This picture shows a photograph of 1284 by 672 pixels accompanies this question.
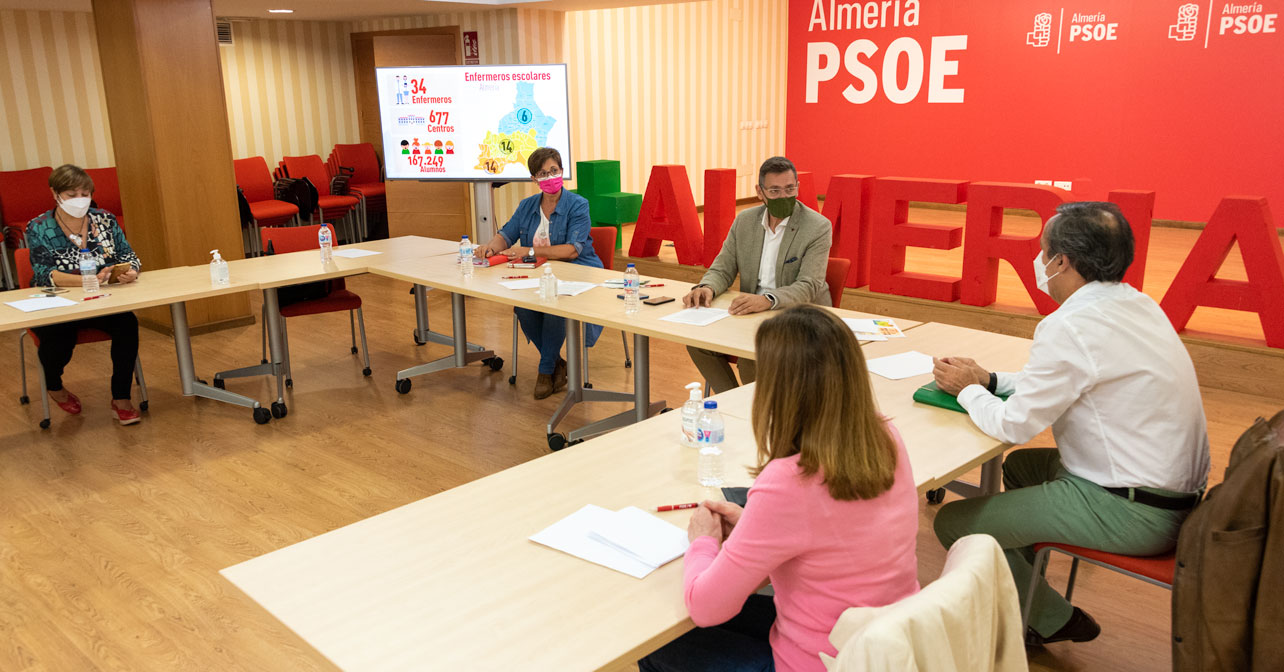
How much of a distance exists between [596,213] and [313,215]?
3.10 m

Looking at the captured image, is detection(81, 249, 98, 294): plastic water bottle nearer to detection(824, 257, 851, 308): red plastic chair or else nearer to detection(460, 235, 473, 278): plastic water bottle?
detection(460, 235, 473, 278): plastic water bottle

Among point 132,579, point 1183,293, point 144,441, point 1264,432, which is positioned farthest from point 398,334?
point 1264,432

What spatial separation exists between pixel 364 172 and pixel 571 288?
20.9 ft

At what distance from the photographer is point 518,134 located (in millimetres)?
7289

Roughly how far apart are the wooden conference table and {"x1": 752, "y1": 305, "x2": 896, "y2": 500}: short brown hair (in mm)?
418

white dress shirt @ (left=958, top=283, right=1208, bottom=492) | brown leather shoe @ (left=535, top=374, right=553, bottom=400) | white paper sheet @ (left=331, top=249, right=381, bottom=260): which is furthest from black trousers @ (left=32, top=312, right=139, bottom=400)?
white dress shirt @ (left=958, top=283, right=1208, bottom=492)

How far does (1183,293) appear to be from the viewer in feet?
18.0

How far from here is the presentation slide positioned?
7203 millimetres

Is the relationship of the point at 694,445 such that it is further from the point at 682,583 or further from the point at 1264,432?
the point at 1264,432

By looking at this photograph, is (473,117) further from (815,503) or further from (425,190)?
(815,503)

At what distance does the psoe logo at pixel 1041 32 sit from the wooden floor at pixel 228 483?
566 cm

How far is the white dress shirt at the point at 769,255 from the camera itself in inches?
174

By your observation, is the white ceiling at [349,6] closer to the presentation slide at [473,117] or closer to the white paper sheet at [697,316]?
the presentation slide at [473,117]

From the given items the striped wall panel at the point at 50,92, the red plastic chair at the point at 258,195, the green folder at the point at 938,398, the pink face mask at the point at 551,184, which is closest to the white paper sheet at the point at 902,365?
the green folder at the point at 938,398
